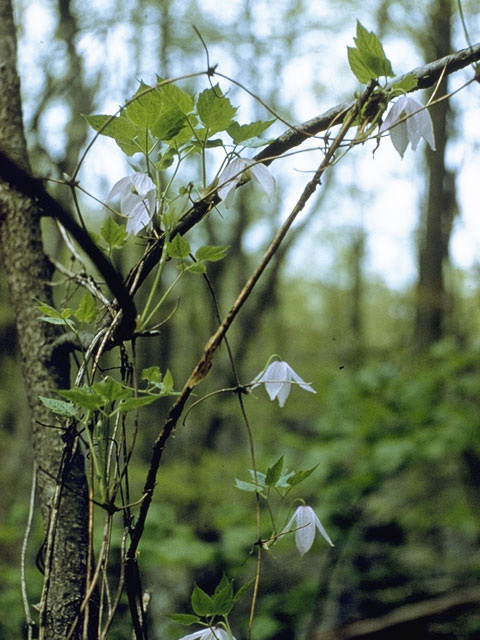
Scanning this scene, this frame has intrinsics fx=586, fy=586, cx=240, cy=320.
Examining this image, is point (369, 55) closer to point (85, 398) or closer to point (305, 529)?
point (85, 398)

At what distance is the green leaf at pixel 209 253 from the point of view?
32.0 inches

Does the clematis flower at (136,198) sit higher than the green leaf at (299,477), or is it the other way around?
the clematis flower at (136,198)

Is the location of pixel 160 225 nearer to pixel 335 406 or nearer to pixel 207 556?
pixel 207 556

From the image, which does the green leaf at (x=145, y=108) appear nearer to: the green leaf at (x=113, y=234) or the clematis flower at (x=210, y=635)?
the green leaf at (x=113, y=234)

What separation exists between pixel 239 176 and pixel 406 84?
250 millimetres

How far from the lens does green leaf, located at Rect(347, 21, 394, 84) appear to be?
70cm

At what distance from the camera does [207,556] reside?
2.64 meters

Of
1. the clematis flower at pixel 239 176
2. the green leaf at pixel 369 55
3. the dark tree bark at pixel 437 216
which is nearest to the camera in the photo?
the green leaf at pixel 369 55

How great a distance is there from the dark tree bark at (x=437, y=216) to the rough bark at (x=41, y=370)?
5.32m

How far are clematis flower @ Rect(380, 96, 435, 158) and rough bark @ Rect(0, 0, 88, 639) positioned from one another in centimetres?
51

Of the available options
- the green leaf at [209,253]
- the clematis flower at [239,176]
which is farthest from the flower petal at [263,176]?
the green leaf at [209,253]

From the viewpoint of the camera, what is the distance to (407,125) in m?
0.77

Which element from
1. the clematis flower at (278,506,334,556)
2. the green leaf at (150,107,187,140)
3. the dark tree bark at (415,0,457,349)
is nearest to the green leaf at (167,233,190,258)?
the green leaf at (150,107,187,140)

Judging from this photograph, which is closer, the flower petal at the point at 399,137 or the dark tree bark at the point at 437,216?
the flower petal at the point at 399,137
